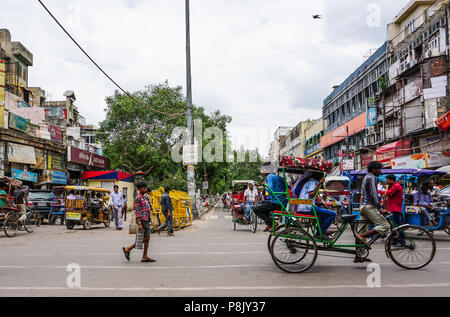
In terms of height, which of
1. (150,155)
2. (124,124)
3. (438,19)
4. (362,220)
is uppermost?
(438,19)

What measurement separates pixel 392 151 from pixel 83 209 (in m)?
23.4

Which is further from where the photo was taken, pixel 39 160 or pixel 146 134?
pixel 146 134

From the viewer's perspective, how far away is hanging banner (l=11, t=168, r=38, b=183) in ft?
81.9

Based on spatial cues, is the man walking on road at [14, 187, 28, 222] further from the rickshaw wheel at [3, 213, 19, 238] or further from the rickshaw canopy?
the rickshaw canopy

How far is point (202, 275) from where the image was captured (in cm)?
717

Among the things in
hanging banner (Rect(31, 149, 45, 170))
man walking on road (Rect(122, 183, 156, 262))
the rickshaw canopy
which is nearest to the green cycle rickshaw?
the rickshaw canopy

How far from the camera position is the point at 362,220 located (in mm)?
7789

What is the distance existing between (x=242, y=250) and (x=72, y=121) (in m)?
48.4

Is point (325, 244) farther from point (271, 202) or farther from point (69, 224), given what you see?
point (69, 224)

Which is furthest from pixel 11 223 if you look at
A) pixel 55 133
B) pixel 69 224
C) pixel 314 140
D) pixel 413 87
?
pixel 314 140

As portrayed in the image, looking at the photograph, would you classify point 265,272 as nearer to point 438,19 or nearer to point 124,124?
point 438,19

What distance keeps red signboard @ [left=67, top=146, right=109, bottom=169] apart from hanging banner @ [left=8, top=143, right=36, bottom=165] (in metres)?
6.07
